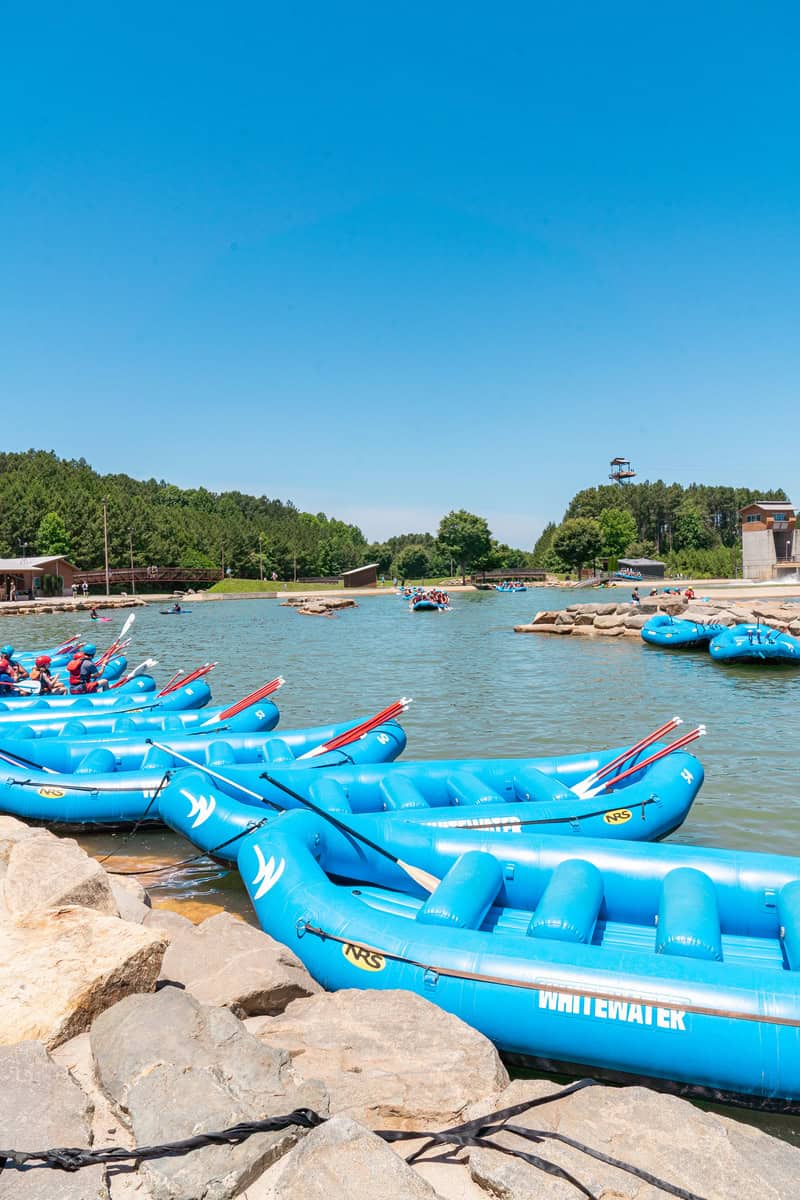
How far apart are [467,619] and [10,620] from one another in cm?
2777

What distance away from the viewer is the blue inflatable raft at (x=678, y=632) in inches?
1229

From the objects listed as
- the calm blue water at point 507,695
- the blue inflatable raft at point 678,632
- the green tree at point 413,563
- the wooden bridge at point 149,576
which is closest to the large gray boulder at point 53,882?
the calm blue water at point 507,695

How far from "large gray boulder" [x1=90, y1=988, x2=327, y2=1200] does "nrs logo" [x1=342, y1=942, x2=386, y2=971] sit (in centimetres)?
130

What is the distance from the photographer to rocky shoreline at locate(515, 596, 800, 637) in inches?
1341

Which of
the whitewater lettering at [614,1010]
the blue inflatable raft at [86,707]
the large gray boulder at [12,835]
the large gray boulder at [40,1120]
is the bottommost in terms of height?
the whitewater lettering at [614,1010]

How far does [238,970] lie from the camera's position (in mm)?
5430

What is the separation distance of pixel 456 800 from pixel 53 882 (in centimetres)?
436

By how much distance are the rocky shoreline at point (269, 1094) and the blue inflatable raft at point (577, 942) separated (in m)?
0.46

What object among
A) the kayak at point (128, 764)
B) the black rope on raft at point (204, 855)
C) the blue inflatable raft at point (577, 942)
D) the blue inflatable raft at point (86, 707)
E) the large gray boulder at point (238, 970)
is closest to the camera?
the blue inflatable raft at point (577, 942)

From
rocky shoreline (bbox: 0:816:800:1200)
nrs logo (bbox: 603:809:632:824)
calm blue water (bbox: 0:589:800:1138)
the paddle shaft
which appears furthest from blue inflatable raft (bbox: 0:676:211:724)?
rocky shoreline (bbox: 0:816:800:1200)

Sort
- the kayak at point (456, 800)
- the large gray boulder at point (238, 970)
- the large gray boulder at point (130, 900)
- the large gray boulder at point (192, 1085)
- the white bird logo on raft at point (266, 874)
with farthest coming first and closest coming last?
the kayak at point (456, 800), the white bird logo on raft at point (266, 874), the large gray boulder at point (130, 900), the large gray boulder at point (238, 970), the large gray boulder at point (192, 1085)

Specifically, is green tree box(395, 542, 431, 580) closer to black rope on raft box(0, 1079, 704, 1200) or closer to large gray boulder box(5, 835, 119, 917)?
large gray boulder box(5, 835, 119, 917)

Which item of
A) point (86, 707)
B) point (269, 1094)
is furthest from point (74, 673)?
point (269, 1094)

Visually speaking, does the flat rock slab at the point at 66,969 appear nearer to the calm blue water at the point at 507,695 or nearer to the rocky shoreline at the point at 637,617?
the calm blue water at the point at 507,695
